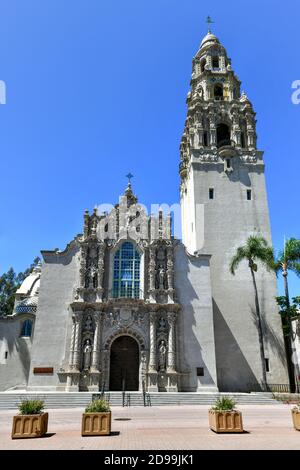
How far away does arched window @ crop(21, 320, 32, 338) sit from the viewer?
35.6 metres

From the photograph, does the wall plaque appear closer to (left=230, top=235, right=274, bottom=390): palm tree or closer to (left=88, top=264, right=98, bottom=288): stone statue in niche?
(left=88, top=264, right=98, bottom=288): stone statue in niche

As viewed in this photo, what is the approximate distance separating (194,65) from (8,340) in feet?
146

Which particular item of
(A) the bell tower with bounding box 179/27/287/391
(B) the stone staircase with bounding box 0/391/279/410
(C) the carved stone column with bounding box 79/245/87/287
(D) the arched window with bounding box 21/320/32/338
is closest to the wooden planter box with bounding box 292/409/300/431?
(B) the stone staircase with bounding box 0/391/279/410

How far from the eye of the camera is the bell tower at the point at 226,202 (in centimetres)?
3428

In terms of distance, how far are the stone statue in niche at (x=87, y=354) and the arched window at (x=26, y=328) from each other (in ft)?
27.8

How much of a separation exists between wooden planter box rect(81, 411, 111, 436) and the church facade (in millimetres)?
17690

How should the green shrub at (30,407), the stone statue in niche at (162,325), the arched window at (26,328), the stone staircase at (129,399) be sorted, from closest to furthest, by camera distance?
the green shrub at (30,407)
the stone staircase at (129,399)
the stone statue in niche at (162,325)
the arched window at (26,328)

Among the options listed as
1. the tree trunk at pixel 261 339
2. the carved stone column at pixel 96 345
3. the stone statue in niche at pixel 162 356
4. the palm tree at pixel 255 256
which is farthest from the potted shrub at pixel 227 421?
the palm tree at pixel 255 256

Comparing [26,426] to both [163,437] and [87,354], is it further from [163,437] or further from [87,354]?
[87,354]

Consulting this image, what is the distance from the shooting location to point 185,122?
4994cm

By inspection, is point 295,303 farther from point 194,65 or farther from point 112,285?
point 194,65

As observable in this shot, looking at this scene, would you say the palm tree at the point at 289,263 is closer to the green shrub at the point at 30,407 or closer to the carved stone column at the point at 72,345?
the carved stone column at the point at 72,345

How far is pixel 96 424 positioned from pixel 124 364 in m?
19.2
